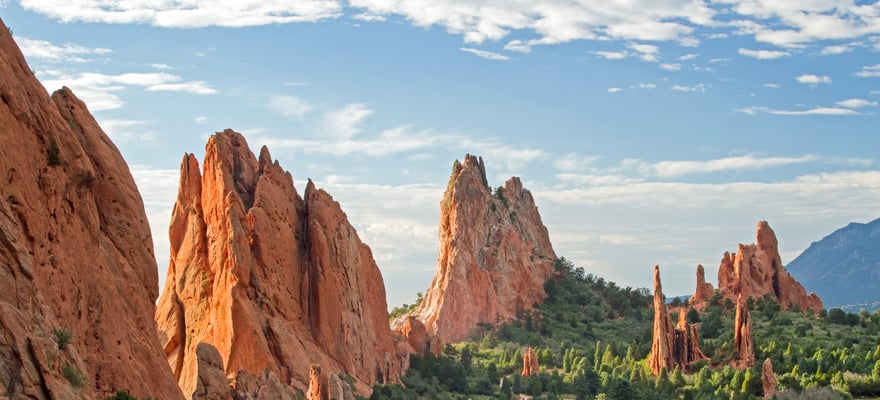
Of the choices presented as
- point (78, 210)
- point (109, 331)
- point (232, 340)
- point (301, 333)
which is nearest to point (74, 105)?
A: point (78, 210)

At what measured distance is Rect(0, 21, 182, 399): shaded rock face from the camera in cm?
3384

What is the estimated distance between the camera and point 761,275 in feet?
406

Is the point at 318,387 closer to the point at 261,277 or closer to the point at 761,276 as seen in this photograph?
the point at 261,277

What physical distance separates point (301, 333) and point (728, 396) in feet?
101

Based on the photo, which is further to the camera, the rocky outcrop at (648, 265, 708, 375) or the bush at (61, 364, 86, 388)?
the rocky outcrop at (648, 265, 708, 375)

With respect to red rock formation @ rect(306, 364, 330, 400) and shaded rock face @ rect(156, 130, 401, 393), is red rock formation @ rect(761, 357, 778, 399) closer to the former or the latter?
shaded rock face @ rect(156, 130, 401, 393)

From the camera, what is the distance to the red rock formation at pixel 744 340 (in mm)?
100250

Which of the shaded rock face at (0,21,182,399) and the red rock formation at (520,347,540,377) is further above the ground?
the shaded rock face at (0,21,182,399)

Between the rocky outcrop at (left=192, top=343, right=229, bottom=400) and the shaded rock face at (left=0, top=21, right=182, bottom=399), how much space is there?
5428 millimetres

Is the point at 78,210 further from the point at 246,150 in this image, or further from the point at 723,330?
the point at 723,330

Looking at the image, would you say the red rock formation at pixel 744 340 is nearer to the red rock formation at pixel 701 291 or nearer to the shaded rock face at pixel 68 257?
the red rock formation at pixel 701 291

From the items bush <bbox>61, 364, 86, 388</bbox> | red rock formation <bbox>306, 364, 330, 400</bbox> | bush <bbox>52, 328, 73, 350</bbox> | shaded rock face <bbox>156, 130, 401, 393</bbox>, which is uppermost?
shaded rock face <bbox>156, 130, 401, 393</bbox>

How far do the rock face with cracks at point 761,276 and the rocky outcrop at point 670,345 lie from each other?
19706 mm

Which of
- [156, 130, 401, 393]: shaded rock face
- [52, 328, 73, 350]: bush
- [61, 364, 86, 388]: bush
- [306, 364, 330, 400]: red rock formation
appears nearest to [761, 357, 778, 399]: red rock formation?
[156, 130, 401, 393]: shaded rock face
